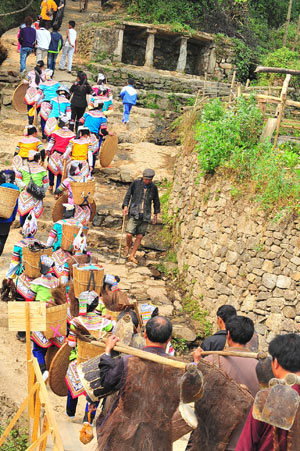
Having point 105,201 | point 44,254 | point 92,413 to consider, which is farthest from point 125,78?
point 92,413

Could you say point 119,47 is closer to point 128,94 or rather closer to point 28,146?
point 128,94

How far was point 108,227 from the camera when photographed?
1191cm

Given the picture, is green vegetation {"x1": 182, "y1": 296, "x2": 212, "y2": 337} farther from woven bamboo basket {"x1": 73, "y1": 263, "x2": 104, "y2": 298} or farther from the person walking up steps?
the person walking up steps

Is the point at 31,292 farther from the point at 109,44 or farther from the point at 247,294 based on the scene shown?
the point at 109,44

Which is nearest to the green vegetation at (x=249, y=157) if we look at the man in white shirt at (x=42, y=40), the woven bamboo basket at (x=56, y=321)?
the woven bamboo basket at (x=56, y=321)

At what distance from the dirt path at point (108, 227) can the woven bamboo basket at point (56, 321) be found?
875 mm

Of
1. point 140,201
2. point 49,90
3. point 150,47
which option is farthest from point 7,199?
point 150,47

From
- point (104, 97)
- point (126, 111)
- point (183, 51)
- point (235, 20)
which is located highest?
point (235, 20)

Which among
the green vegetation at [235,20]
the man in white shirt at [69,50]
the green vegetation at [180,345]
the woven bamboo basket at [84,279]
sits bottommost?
the green vegetation at [180,345]

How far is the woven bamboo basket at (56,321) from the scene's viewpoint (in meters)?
6.11

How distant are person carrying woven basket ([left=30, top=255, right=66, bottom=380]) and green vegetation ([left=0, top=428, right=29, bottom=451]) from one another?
2.01 ft

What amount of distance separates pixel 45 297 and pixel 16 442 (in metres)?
1.58

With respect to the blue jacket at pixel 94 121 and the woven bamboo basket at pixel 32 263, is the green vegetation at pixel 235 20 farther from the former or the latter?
the woven bamboo basket at pixel 32 263

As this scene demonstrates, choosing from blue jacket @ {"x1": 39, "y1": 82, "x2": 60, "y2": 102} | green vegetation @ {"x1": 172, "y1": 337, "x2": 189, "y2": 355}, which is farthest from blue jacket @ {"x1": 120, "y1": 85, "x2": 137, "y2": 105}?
green vegetation @ {"x1": 172, "y1": 337, "x2": 189, "y2": 355}
